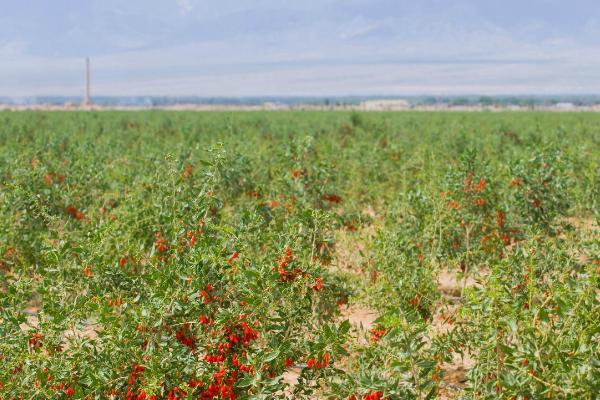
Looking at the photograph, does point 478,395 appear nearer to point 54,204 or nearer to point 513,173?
point 513,173

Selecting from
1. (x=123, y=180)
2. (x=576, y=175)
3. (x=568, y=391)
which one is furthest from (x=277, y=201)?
(x=576, y=175)

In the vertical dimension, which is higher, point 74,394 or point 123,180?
point 123,180

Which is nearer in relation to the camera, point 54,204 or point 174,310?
point 174,310

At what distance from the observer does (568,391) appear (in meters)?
3.73

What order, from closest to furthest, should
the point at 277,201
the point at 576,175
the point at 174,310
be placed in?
1. the point at 174,310
2. the point at 277,201
3. the point at 576,175

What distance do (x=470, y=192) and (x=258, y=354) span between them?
6.04m

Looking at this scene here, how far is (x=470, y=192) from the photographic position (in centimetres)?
966

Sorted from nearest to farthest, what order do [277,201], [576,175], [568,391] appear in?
[568,391], [277,201], [576,175]

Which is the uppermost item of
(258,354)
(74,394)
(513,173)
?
(513,173)

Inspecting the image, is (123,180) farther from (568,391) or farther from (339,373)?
(568,391)

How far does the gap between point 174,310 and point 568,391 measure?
2.50 meters

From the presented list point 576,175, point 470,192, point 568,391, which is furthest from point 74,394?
point 576,175

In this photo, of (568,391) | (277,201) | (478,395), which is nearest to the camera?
(568,391)

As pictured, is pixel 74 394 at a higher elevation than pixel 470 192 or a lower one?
lower
